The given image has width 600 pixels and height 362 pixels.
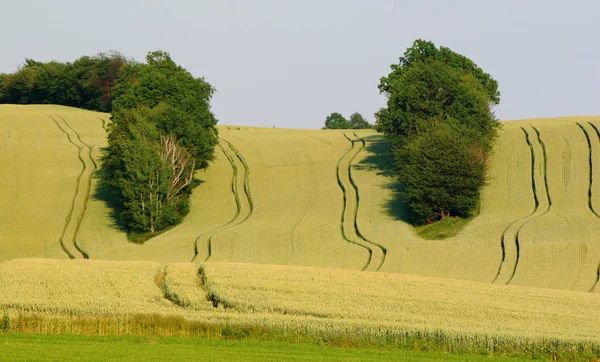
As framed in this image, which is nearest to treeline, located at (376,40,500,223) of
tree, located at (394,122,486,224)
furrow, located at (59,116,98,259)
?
tree, located at (394,122,486,224)

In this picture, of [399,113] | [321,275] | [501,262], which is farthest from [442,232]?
[321,275]

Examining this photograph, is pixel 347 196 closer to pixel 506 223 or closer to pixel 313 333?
pixel 506 223

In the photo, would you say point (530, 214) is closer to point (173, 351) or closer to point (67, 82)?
point (173, 351)

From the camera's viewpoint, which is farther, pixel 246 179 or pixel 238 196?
pixel 246 179

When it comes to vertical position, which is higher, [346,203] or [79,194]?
[346,203]

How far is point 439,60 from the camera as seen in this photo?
80312 millimetres

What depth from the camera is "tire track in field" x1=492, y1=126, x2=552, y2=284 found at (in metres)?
47.7

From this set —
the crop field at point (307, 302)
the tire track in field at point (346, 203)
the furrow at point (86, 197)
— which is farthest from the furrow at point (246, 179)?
the crop field at point (307, 302)

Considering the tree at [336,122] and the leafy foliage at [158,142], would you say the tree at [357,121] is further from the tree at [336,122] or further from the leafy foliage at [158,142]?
the leafy foliage at [158,142]

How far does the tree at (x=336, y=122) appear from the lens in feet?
572

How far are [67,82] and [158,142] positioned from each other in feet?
177

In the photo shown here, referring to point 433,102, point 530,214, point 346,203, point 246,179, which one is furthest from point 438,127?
point 246,179

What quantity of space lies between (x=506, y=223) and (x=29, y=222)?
27580 millimetres

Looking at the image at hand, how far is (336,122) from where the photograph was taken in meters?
179
